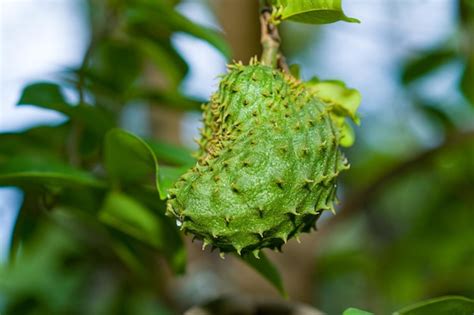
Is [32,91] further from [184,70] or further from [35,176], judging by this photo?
[184,70]

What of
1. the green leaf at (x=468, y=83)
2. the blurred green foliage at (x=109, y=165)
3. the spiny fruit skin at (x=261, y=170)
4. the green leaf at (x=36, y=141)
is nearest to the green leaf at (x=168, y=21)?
the blurred green foliage at (x=109, y=165)

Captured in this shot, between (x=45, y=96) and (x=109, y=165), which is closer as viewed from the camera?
(x=109, y=165)

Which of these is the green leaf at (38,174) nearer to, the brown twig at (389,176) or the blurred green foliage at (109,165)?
→ the blurred green foliage at (109,165)

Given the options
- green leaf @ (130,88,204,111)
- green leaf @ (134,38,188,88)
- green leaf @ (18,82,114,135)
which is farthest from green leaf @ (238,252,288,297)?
green leaf @ (134,38,188,88)

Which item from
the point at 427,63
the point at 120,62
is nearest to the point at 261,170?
the point at 120,62

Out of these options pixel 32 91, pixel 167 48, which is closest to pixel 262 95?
pixel 32 91

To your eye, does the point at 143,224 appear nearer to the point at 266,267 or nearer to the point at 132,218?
the point at 132,218
